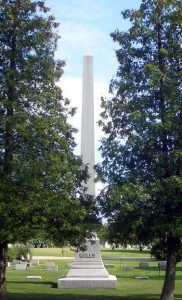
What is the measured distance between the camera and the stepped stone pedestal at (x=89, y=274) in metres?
22.0

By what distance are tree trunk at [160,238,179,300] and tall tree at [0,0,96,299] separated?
103 inches

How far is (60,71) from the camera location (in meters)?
16.7

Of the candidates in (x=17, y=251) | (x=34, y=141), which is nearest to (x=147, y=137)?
(x=34, y=141)

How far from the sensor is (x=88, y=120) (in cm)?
2231

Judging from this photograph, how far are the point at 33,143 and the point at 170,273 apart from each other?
545cm

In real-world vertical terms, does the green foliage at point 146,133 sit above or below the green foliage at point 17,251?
above

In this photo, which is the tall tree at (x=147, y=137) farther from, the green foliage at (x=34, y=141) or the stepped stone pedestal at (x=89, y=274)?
the stepped stone pedestal at (x=89, y=274)

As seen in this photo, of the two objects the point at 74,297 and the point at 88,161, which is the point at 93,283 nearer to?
the point at 74,297

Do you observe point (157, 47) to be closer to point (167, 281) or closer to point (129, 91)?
point (129, 91)

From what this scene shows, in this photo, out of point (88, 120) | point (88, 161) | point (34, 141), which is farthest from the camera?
point (88, 120)

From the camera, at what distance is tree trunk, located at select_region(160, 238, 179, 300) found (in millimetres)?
15824

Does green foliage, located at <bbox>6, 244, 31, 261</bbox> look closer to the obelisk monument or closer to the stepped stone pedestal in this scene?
the stepped stone pedestal

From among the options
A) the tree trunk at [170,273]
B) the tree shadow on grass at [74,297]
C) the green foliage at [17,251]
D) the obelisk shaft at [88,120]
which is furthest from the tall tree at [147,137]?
the green foliage at [17,251]

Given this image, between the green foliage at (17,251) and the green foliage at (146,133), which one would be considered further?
the green foliage at (17,251)
